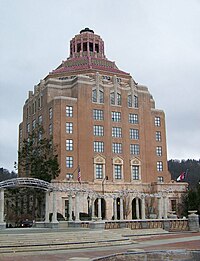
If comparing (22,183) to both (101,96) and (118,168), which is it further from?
(101,96)

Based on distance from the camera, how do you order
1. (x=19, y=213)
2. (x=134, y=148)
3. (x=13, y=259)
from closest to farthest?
(x=13, y=259) → (x=19, y=213) → (x=134, y=148)

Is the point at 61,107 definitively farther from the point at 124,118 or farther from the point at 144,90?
the point at 144,90

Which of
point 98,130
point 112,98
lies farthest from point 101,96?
point 98,130

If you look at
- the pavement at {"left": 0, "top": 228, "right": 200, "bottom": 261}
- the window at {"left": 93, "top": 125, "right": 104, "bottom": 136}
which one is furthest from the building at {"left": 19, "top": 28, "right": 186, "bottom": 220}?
the pavement at {"left": 0, "top": 228, "right": 200, "bottom": 261}

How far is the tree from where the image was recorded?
195ft

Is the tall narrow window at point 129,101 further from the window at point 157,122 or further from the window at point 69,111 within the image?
the window at point 69,111

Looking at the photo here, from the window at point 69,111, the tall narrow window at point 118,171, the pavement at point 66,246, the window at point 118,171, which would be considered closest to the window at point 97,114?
the window at point 69,111

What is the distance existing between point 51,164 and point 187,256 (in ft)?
131

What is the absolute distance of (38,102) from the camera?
7700cm

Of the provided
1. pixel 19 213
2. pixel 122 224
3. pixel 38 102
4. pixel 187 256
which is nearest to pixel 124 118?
pixel 38 102

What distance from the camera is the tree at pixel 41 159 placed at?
59531mm

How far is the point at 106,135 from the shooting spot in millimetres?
70062

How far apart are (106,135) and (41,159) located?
552 inches

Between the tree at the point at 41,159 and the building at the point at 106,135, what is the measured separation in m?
2.26
